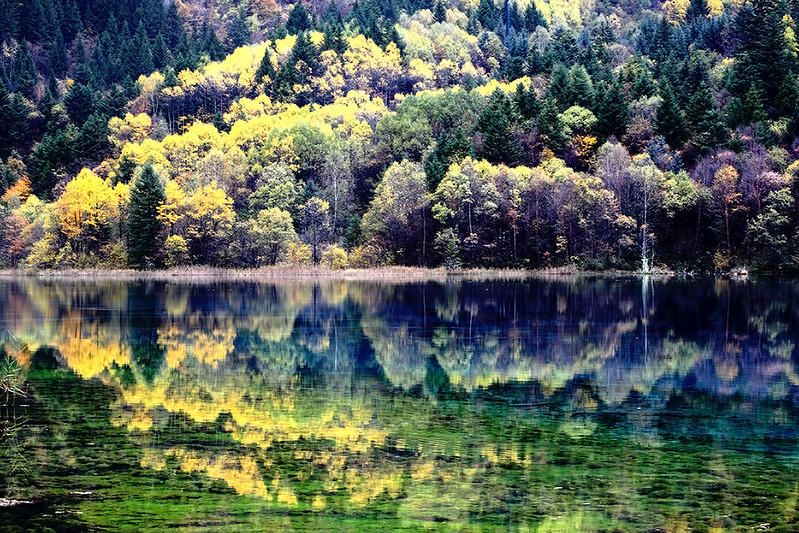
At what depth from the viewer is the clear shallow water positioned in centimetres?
1452

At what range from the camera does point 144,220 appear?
105 m

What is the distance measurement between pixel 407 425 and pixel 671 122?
90083mm

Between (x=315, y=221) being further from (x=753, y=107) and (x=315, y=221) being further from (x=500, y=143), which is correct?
(x=753, y=107)

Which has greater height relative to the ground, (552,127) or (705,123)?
(552,127)

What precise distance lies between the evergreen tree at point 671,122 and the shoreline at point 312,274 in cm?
1943

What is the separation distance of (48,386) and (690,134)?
296 ft

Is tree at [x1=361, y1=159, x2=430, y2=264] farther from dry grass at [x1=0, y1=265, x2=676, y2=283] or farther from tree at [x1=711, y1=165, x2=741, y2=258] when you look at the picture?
tree at [x1=711, y1=165, x2=741, y2=258]

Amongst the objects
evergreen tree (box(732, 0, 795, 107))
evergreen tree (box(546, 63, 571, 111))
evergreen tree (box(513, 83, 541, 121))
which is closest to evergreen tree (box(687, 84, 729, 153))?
evergreen tree (box(732, 0, 795, 107))

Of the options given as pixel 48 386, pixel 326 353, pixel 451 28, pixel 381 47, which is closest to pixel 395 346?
pixel 326 353

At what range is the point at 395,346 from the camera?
35.2 metres

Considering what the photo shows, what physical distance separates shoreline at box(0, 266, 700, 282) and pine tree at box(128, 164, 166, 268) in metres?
3.11

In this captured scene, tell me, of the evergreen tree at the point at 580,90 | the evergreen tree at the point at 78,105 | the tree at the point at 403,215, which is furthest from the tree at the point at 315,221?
the evergreen tree at the point at 78,105

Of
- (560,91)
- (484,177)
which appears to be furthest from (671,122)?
(484,177)

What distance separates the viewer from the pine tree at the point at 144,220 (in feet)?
347
